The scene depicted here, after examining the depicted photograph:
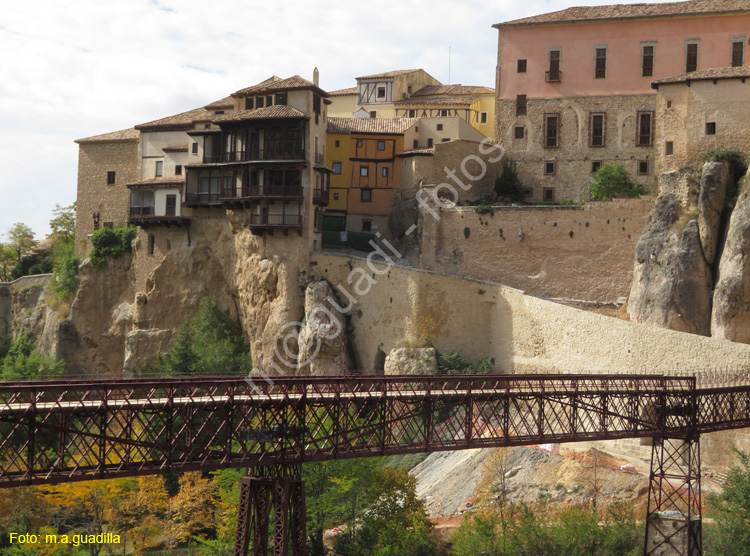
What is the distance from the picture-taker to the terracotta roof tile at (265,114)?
200 feet

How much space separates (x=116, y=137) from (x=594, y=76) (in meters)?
30.7

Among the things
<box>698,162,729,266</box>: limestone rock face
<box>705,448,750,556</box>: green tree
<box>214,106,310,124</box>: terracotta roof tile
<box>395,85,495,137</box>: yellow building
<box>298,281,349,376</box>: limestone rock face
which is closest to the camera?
<box>705,448,750,556</box>: green tree

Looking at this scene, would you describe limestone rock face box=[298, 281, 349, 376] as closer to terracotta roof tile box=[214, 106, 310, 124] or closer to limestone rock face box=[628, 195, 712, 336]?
terracotta roof tile box=[214, 106, 310, 124]

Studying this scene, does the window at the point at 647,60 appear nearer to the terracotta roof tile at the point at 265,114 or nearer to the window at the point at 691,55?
the window at the point at 691,55

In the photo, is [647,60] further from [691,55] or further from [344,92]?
[344,92]

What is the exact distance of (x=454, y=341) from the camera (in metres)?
57.1

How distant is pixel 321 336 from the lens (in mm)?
59281

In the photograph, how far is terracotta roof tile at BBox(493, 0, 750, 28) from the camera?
62719 millimetres

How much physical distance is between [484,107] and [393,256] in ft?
56.7

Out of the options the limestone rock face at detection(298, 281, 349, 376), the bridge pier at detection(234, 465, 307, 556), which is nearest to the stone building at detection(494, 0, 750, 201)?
the limestone rock face at detection(298, 281, 349, 376)

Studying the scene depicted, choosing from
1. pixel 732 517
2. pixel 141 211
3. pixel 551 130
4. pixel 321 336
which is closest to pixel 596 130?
pixel 551 130

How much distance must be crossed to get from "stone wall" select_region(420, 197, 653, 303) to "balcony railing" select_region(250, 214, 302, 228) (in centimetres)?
720

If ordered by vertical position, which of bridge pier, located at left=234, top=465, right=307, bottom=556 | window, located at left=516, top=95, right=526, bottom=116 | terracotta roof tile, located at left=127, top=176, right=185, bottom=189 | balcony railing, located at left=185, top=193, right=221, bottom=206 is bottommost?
bridge pier, located at left=234, top=465, right=307, bottom=556

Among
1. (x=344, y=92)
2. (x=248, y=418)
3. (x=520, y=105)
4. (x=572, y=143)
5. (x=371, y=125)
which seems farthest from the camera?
(x=344, y=92)
